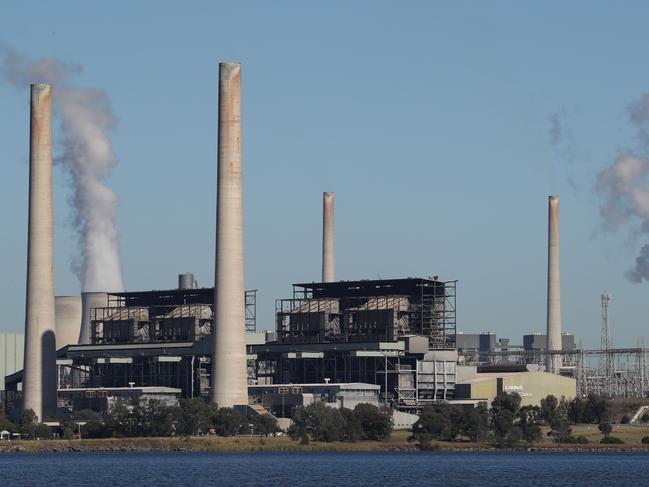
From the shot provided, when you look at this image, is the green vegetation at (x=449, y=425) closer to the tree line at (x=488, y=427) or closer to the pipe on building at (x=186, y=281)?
the tree line at (x=488, y=427)

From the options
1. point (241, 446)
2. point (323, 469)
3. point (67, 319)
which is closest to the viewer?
point (323, 469)

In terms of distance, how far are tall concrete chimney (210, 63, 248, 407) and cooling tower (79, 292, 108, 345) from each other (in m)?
39.0

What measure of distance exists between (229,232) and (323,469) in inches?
1519

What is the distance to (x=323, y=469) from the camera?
109500 millimetres

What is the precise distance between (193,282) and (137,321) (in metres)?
10.8

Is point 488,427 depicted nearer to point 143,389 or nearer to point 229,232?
point 229,232

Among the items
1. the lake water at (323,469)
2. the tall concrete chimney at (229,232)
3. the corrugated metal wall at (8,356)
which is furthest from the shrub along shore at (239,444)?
the corrugated metal wall at (8,356)

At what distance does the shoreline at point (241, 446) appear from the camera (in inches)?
5320

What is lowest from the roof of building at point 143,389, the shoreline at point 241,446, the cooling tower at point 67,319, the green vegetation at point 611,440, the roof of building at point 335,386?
the shoreline at point 241,446

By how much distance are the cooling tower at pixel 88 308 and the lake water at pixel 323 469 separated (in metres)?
46.6

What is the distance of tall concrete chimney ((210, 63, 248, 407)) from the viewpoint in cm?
14288

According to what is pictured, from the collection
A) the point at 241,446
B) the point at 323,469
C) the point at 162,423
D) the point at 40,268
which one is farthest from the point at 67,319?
the point at 323,469

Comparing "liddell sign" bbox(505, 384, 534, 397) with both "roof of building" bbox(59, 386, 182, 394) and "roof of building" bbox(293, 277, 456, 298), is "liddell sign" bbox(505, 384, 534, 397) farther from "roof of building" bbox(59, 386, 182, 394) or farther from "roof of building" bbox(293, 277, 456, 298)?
"roof of building" bbox(59, 386, 182, 394)

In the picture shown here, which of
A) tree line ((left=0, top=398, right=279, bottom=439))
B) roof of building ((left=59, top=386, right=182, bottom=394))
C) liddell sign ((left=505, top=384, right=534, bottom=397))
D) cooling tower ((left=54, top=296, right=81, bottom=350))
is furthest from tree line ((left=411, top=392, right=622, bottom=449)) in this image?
cooling tower ((left=54, top=296, right=81, bottom=350))
